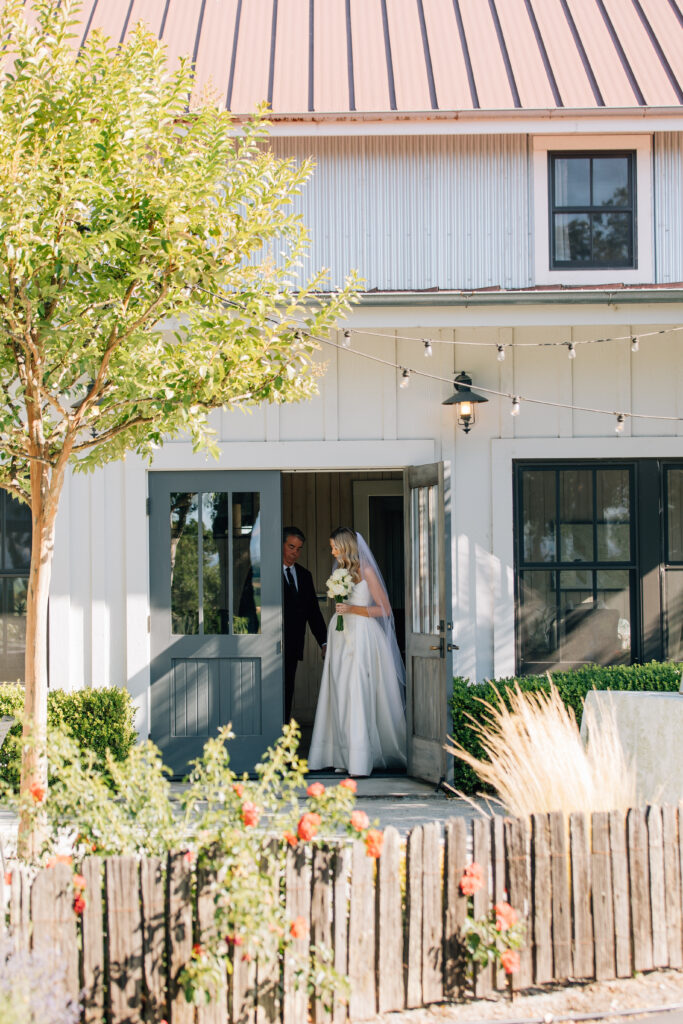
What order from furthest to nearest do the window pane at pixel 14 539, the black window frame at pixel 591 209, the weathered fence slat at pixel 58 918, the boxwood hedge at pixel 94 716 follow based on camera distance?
1. the black window frame at pixel 591 209
2. the window pane at pixel 14 539
3. the boxwood hedge at pixel 94 716
4. the weathered fence slat at pixel 58 918

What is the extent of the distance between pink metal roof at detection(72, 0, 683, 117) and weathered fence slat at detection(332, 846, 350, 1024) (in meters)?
6.11

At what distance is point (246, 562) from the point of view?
7.84m

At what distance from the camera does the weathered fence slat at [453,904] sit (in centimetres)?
381

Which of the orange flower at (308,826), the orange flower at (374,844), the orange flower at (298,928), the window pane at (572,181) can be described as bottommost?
the orange flower at (298,928)

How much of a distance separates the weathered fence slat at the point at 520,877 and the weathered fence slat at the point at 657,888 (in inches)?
21.8

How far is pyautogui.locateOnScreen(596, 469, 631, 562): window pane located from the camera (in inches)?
311

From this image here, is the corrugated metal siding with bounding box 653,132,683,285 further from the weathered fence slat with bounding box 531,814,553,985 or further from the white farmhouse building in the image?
the weathered fence slat with bounding box 531,814,553,985

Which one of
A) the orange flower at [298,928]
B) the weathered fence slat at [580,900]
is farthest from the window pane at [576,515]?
the orange flower at [298,928]

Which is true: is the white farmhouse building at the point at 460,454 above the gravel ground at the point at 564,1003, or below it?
above

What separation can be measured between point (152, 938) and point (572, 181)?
6805mm

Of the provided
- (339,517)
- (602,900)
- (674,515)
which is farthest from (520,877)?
(339,517)

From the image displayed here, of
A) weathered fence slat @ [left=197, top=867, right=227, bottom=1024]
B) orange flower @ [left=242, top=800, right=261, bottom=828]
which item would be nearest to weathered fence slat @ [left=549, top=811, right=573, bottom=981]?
orange flower @ [left=242, top=800, right=261, bottom=828]

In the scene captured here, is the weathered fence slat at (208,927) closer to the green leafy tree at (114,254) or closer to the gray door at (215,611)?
the green leafy tree at (114,254)

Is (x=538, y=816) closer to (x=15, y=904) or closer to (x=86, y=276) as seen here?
(x=15, y=904)
